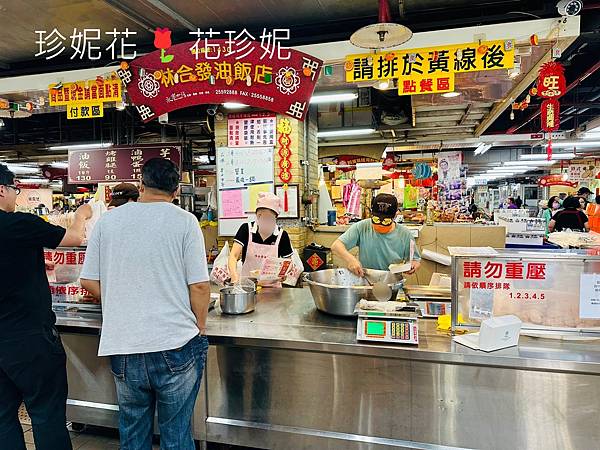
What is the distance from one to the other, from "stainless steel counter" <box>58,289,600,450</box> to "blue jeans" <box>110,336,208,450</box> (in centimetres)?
35

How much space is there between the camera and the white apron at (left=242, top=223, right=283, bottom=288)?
3400mm

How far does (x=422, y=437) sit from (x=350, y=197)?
5722mm

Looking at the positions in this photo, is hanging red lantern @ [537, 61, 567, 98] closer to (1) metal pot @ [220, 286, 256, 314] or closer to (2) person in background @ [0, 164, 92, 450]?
(1) metal pot @ [220, 286, 256, 314]

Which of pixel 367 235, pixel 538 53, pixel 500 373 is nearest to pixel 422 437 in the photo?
pixel 500 373

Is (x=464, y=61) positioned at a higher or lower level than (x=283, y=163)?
higher

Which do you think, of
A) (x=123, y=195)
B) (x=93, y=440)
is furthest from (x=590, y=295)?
(x=93, y=440)

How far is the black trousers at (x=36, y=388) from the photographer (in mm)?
2004

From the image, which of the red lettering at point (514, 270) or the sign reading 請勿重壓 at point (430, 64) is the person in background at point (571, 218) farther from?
the red lettering at point (514, 270)

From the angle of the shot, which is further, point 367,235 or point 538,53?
point 538,53

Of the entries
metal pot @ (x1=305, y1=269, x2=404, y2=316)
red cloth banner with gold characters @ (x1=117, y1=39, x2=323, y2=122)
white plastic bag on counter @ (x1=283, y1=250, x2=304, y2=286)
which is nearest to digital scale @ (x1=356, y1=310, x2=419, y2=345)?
metal pot @ (x1=305, y1=269, x2=404, y2=316)

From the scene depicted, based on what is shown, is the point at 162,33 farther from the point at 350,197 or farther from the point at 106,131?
the point at 106,131

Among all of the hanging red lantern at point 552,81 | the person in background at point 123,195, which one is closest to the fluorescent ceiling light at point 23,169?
the person in background at point 123,195

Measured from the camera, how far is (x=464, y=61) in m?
3.53

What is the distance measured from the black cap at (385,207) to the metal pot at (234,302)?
3.41 feet
